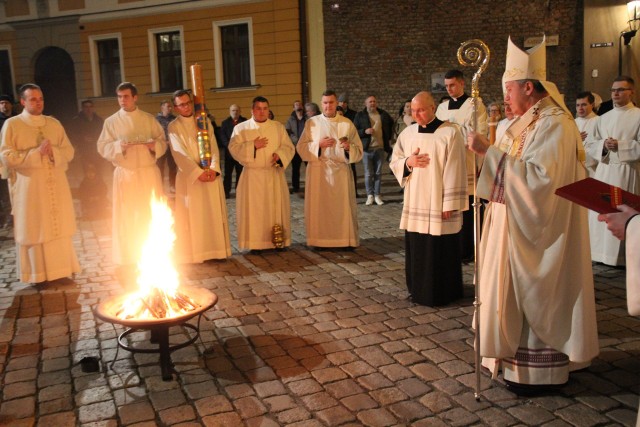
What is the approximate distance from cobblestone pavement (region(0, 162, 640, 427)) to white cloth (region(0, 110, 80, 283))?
0.93ft

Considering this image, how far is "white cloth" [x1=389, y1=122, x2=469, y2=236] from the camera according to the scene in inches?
225

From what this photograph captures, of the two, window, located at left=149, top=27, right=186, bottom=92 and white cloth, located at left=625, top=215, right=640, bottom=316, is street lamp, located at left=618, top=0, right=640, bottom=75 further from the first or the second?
white cloth, located at left=625, top=215, right=640, bottom=316

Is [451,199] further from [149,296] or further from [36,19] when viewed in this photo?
[36,19]

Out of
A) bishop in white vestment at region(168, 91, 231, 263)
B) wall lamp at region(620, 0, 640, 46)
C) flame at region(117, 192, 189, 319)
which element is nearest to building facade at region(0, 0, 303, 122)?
wall lamp at region(620, 0, 640, 46)

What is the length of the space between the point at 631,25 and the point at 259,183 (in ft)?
44.1

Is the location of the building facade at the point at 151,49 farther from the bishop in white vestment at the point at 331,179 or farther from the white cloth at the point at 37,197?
the white cloth at the point at 37,197

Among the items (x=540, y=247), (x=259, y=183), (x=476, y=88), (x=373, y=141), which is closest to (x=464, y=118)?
(x=259, y=183)

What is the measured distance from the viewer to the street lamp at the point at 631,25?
53.5 ft

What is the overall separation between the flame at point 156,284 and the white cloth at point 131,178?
232cm

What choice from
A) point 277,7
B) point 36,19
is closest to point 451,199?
point 277,7

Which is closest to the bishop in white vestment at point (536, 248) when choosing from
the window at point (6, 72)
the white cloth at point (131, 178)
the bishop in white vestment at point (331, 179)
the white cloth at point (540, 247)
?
the white cloth at point (540, 247)

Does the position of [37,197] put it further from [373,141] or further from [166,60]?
[166,60]

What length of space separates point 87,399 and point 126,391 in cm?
26

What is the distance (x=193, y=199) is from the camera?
7.80 metres
